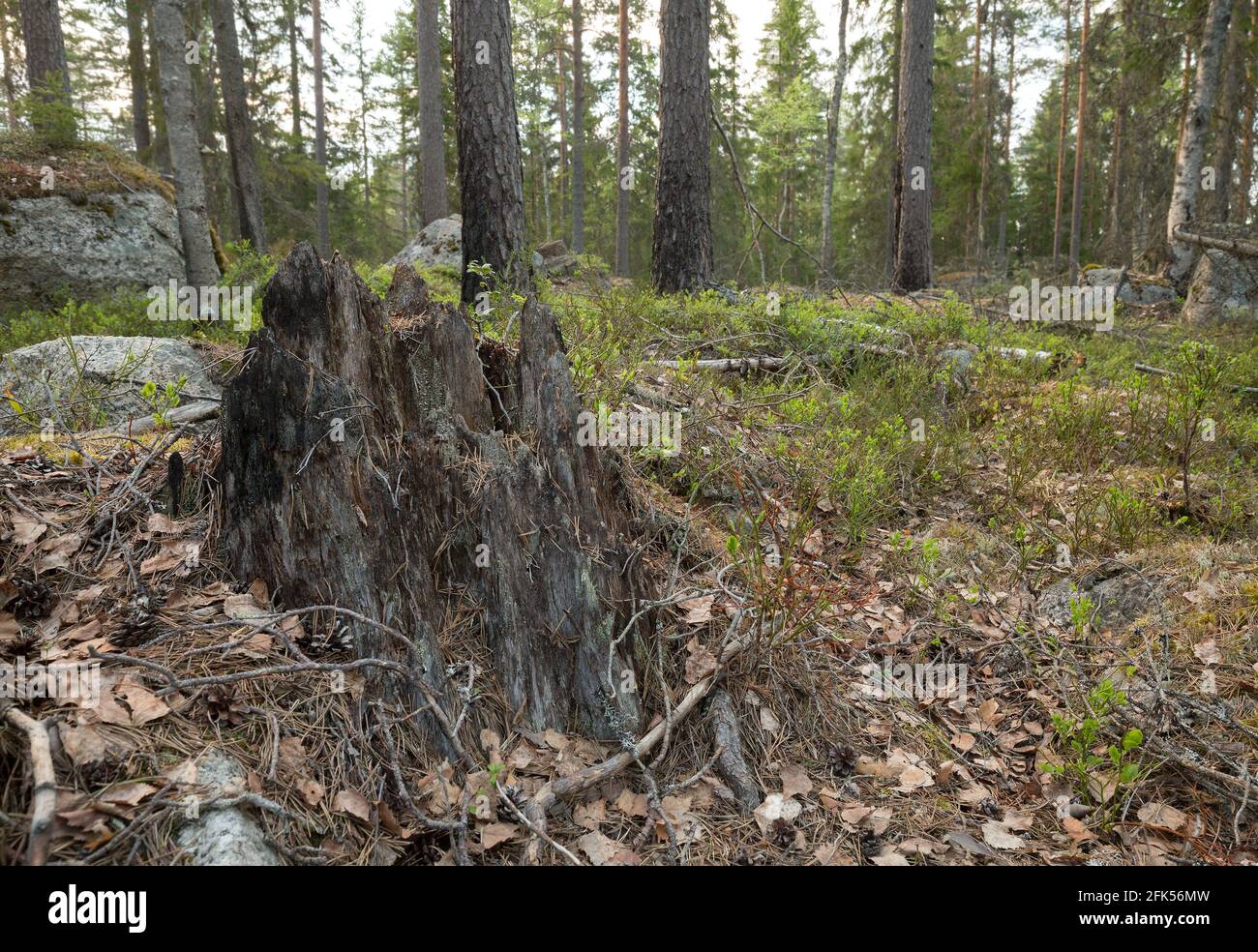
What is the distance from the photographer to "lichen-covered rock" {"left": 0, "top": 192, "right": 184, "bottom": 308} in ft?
23.9

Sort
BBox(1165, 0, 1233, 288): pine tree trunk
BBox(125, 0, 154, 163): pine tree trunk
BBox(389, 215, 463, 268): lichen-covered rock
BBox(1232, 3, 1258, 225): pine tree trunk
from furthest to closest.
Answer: BBox(125, 0, 154, 163): pine tree trunk → BBox(1232, 3, 1258, 225): pine tree trunk → BBox(389, 215, 463, 268): lichen-covered rock → BBox(1165, 0, 1233, 288): pine tree trunk

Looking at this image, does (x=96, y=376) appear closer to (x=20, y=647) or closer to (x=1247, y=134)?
(x=20, y=647)

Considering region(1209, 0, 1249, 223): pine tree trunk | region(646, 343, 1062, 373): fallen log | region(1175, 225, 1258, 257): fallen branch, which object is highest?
region(1209, 0, 1249, 223): pine tree trunk

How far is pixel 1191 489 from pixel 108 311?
9.72 metres

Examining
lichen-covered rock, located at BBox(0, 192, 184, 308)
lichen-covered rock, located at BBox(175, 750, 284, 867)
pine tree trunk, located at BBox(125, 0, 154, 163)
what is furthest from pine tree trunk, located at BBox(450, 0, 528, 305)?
pine tree trunk, located at BBox(125, 0, 154, 163)

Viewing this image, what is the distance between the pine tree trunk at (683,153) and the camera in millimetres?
7613

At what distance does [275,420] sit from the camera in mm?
2602

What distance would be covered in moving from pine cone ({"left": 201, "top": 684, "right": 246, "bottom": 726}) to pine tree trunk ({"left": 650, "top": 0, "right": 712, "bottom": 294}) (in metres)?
6.64

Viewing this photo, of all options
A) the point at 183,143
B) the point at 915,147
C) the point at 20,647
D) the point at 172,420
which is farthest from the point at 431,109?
the point at 20,647

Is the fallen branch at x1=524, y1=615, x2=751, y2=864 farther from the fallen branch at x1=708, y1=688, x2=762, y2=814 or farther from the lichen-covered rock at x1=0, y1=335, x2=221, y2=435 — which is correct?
the lichen-covered rock at x1=0, y1=335, x2=221, y2=435

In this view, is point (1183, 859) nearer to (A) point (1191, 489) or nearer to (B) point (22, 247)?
(A) point (1191, 489)

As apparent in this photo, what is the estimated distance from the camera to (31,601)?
2289 mm
